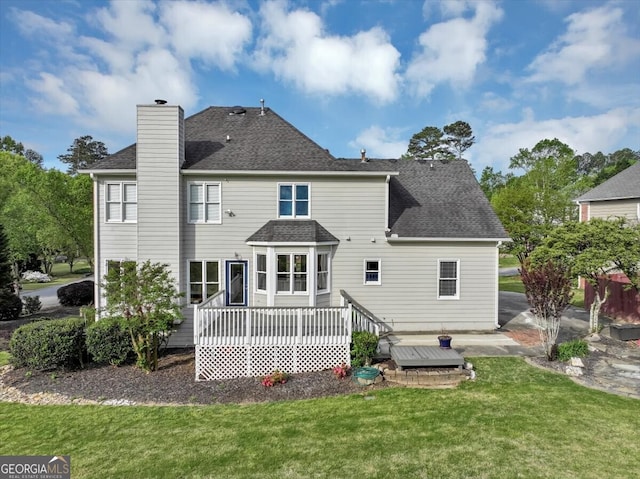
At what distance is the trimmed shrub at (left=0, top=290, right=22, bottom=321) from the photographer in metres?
16.8

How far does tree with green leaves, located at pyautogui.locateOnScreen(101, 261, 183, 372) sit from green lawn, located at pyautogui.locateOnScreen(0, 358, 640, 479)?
2.07 meters

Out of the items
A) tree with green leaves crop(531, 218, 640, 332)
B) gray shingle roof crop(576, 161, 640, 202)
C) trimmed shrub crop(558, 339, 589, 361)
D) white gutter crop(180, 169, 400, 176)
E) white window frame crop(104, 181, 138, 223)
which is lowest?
trimmed shrub crop(558, 339, 589, 361)

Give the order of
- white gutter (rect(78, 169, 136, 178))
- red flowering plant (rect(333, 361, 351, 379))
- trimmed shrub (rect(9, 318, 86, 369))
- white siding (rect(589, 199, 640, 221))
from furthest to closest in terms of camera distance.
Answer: white siding (rect(589, 199, 640, 221))
white gutter (rect(78, 169, 136, 178))
trimmed shrub (rect(9, 318, 86, 369))
red flowering plant (rect(333, 361, 351, 379))

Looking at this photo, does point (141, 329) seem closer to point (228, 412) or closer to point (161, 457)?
point (228, 412)

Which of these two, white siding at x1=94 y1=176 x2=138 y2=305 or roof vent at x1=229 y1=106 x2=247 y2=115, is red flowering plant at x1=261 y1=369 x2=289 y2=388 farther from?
roof vent at x1=229 y1=106 x2=247 y2=115

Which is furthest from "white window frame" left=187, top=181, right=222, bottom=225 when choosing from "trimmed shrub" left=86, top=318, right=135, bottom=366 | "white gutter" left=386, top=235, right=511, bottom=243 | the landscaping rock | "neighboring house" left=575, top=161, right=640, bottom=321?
"neighboring house" left=575, top=161, right=640, bottom=321

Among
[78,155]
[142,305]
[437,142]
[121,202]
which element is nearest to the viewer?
[142,305]

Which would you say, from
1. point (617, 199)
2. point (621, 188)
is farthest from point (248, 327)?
point (621, 188)

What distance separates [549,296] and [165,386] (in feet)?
34.3

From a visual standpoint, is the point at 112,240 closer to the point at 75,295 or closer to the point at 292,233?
the point at 292,233

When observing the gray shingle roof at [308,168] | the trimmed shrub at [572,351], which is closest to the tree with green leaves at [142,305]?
the gray shingle roof at [308,168]

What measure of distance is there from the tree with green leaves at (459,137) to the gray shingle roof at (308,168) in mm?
50267

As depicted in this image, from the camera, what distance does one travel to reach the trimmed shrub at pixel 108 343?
31.7 feet

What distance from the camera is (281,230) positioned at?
12211 mm
